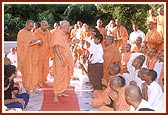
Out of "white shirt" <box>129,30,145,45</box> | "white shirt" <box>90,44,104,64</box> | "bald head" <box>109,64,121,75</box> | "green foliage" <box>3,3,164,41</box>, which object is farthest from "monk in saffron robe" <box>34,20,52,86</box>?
"white shirt" <box>129,30,145,45</box>

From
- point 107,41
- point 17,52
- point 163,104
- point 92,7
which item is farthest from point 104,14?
point 163,104

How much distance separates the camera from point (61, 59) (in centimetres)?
830

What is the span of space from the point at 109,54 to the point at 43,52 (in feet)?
3.54

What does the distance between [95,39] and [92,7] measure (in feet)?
3.54

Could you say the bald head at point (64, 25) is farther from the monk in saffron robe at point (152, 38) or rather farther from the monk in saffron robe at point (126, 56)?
the monk in saffron robe at point (152, 38)

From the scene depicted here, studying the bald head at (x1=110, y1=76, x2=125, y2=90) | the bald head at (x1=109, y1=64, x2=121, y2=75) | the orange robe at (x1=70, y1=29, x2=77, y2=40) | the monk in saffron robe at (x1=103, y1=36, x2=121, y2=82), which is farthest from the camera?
the orange robe at (x1=70, y1=29, x2=77, y2=40)

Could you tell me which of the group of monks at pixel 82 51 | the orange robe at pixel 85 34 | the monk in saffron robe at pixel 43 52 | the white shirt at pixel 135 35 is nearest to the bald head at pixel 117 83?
the group of monks at pixel 82 51

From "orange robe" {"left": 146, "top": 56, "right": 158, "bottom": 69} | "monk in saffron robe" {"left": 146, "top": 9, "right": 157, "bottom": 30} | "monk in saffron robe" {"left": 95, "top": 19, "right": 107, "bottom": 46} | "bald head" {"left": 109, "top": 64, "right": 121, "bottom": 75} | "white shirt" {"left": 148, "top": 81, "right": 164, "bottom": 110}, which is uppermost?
"monk in saffron robe" {"left": 146, "top": 9, "right": 157, "bottom": 30}

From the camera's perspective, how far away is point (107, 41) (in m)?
8.80

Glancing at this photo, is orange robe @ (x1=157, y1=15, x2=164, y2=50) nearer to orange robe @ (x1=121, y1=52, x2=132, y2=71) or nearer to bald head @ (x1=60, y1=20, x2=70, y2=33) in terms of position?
orange robe @ (x1=121, y1=52, x2=132, y2=71)

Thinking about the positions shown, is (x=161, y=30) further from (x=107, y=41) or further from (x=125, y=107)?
(x=125, y=107)

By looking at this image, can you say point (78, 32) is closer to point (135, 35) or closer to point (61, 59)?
point (135, 35)

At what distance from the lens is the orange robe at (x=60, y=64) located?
8312mm

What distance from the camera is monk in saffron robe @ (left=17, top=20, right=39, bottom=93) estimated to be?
28.7ft
